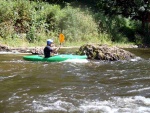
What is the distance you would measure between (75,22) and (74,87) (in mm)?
12828

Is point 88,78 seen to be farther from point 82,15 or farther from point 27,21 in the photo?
point 82,15

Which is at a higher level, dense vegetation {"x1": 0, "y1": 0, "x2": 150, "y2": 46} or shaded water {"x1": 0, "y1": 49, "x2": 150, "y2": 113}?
dense vegetation {"x1": 0, "y1": 0, "x2": 150, "y2": 46}

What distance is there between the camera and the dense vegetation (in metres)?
17.9

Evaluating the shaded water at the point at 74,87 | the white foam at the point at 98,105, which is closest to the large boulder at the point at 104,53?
the shaded water at the point at 74,87

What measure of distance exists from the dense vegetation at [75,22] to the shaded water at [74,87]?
20.7ft

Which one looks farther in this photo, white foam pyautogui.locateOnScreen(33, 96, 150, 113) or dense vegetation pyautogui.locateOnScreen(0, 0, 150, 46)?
dense vegetation pyautogui.locateOnScreen(0, 0, 150, 46)

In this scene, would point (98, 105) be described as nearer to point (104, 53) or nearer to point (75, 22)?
point (104, 53)

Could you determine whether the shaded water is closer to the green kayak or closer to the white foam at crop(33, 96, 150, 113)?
the white foam at crop(33, 96, 150, 113)

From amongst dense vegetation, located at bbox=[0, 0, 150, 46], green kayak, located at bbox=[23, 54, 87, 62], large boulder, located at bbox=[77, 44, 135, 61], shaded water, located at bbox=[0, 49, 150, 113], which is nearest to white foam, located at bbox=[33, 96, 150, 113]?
shaded water, located at bbox=[0, 49, 150, 113]

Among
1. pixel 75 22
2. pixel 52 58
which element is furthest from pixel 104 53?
pixel 75 22

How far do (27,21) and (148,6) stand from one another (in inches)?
339

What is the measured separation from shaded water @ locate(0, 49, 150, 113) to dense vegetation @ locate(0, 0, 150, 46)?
631 cm

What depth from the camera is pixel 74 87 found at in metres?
7.66

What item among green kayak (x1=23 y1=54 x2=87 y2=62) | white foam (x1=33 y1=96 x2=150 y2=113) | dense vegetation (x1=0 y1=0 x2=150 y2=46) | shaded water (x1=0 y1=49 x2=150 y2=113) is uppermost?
dense vegetation (x1=0 y1=0 x2=150 y2=46)
